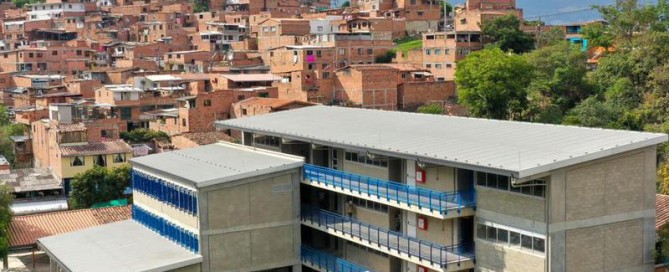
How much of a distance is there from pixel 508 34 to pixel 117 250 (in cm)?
3320

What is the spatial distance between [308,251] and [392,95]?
951 inches

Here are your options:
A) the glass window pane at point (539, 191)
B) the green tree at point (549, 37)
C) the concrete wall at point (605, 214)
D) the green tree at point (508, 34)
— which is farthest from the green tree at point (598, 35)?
the glass window pane at point (539, 191)

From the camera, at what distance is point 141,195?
2575 centimetres

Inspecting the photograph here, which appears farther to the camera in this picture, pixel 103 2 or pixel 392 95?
pixel 103 2

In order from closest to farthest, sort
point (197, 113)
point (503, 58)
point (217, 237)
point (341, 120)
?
point (217, 237) → point (341, 120) → point (503, 58) → point (197, 113)

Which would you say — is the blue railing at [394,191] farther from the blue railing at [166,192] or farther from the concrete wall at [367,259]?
the blue railing at [166,192]

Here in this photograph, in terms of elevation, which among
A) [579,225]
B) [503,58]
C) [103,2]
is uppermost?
[103,2]

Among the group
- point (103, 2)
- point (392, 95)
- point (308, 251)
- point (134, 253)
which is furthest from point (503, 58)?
point (103, 2)

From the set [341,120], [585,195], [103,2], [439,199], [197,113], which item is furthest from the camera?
[103,2]

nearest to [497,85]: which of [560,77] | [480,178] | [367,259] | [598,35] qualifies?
[560,77]

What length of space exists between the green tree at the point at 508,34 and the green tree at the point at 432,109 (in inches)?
339

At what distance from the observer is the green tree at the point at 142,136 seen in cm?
4422

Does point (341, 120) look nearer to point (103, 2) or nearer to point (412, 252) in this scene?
point (412, 252)

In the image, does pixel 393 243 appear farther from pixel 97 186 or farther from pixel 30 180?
pixel 30 180
